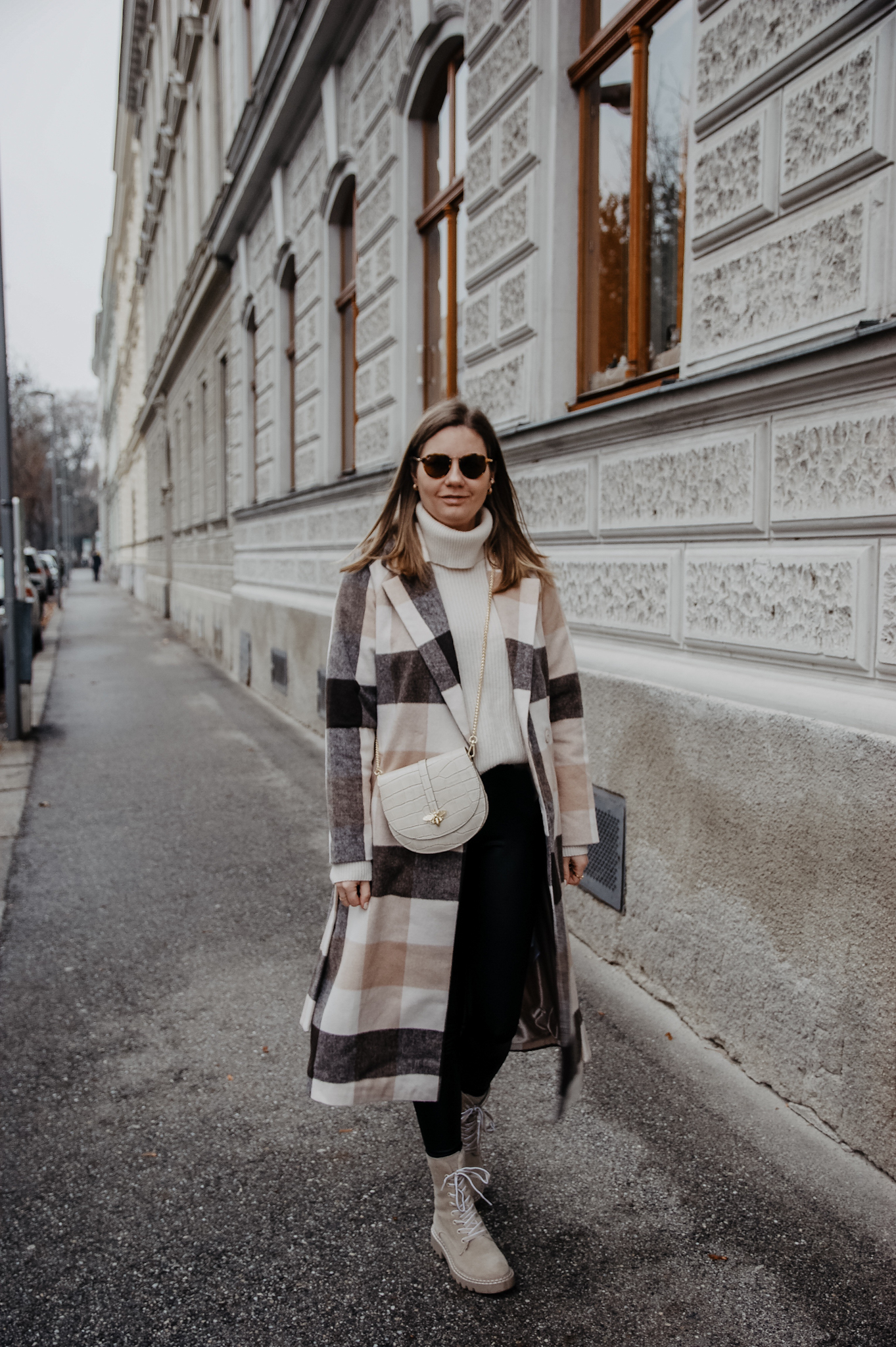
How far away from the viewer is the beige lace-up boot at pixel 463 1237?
243 centimetres

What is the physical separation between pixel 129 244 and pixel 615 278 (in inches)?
1612

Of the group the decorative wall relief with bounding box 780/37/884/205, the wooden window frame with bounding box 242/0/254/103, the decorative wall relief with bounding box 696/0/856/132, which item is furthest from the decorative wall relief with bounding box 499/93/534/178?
the wooden window frame with bounding box 242/0/254/103

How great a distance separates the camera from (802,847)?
312cm

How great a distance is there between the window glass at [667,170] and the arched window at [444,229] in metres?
2.06

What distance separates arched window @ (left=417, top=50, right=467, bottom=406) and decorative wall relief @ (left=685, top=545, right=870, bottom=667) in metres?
3.35

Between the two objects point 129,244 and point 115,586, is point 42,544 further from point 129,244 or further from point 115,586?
point 129,244

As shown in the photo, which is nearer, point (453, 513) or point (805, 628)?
point (453, 513)

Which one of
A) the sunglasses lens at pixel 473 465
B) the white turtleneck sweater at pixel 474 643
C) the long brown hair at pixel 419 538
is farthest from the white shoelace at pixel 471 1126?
the sunglasses lens at pixel 473 465

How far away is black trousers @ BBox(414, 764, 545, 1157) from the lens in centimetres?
239

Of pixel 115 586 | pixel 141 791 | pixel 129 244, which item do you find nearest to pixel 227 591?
pixel 141 791

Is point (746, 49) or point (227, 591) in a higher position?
point (746, 49)

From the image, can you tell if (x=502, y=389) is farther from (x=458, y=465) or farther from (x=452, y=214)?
Result: (x=458, y=465)

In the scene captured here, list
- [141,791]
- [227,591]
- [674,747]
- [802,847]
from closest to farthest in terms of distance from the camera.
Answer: [802,847], [674,747], [141,791], [227,591]

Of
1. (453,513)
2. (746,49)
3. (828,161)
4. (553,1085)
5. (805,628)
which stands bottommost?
(553,1085)
